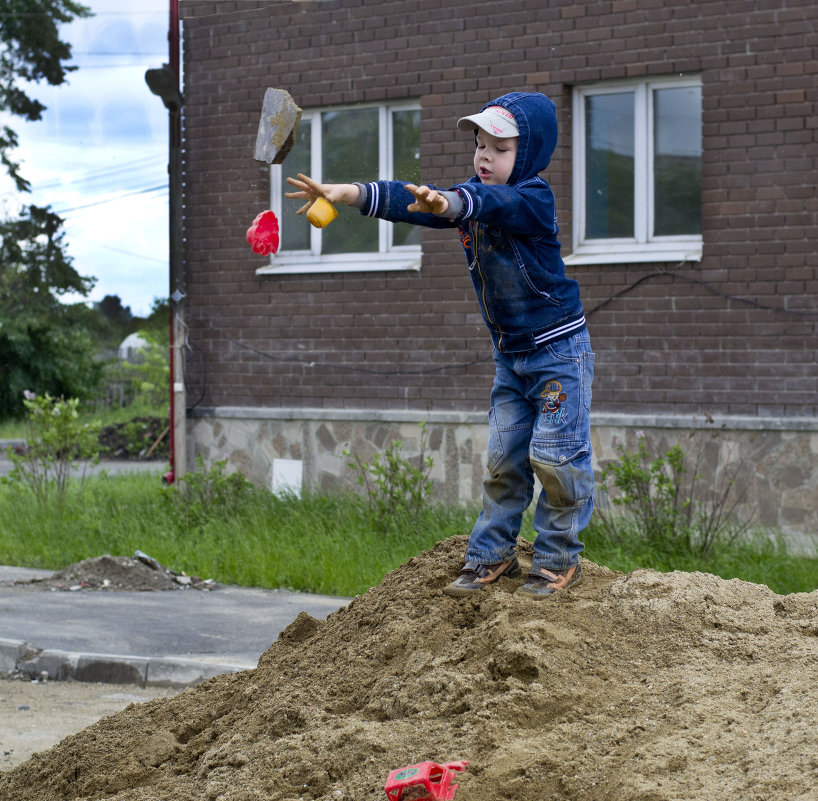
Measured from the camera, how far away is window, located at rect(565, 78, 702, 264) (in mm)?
9914

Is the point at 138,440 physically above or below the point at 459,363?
below

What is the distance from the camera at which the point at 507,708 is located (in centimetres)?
336

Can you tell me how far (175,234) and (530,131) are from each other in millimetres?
8294

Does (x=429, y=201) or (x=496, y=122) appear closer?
(x=429, y=201)

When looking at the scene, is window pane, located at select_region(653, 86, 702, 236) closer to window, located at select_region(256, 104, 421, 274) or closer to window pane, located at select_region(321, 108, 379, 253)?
window, located at select_region(256, 104, 421, 274)

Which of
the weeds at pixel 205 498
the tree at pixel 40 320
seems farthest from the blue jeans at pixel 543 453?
the tree at pixel 40 320

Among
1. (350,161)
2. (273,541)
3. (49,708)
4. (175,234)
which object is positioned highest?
(350,161)

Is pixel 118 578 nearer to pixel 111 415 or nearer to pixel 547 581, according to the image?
pixel 547 581

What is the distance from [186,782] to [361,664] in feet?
2.22

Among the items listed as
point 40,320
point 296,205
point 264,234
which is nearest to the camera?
point 264,234

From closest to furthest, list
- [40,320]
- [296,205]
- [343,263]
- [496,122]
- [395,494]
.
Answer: [496,122]
[395,494]
[343,263]
[296,205]
[40,320]

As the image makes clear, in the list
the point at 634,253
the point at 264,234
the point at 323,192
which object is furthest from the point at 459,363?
the point at 323,192

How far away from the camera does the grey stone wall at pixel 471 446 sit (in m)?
9.30

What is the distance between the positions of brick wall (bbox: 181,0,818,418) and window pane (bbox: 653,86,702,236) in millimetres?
224
